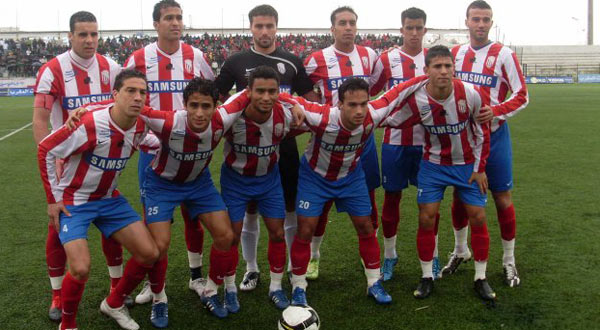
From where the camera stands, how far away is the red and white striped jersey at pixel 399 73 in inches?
182

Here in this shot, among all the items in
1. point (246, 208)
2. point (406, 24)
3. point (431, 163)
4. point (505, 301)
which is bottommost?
point (505, 301)

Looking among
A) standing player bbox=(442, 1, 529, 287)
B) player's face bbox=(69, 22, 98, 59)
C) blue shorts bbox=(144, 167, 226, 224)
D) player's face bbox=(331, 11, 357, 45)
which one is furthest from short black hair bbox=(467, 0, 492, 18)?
player's face bbox=(69, 22, 98, 59)

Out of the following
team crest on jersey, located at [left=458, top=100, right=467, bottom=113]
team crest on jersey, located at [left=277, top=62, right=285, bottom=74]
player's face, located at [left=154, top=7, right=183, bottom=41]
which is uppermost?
player's face, located at [left=154, top=7, right=183, bottom=41]

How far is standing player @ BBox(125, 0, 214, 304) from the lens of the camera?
4328mm

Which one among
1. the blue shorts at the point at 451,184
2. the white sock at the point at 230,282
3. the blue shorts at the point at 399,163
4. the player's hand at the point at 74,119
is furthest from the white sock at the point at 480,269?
the player's hand at the point at 74,119

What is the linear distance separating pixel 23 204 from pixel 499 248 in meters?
5.76

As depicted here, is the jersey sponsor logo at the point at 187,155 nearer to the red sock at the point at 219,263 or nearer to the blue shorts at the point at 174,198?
the blue shorts at the point at 174,198

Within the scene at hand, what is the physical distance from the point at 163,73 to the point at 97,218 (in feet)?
4.39

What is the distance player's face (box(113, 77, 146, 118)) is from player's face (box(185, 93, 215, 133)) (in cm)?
32

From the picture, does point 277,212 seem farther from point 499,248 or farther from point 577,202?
point 577,202

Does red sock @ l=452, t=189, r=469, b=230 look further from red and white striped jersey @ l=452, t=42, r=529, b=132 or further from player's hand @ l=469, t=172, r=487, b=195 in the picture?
red and white striped jersey @ l=452, t=42, r=529, b=132

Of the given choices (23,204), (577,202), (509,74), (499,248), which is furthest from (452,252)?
(23,204)

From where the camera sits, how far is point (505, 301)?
4.04 m

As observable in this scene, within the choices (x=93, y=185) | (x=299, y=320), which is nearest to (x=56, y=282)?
(x=93, y=185)
